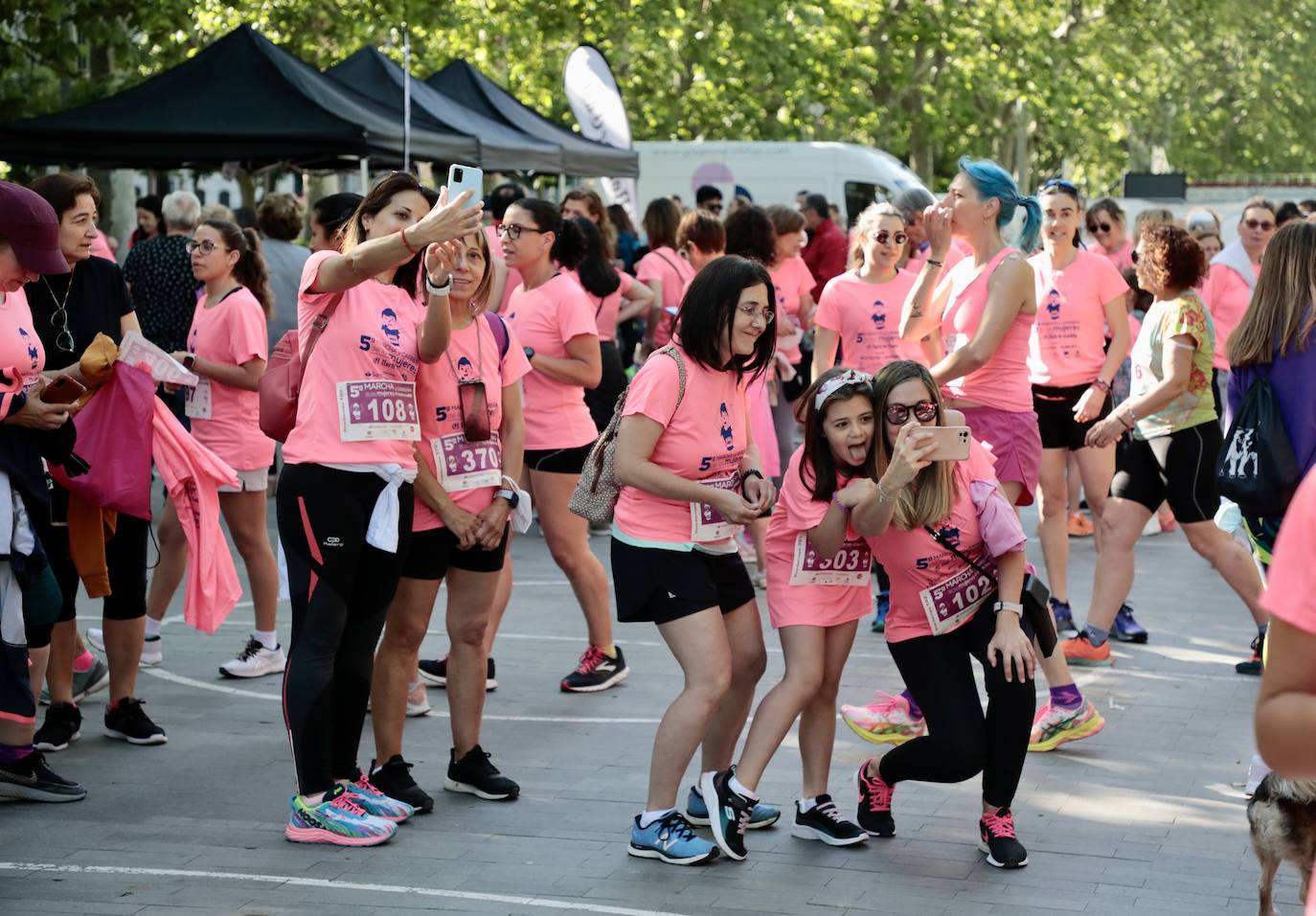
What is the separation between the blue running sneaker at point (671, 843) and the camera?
16.6 feet

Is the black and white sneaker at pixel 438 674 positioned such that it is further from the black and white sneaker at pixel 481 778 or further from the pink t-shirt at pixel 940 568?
the pink t-shirt at pixel 940 568

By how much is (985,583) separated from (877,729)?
1478 millimetres

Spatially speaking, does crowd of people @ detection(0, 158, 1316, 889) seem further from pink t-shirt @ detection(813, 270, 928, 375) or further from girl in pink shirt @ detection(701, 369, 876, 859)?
pink t-shirt @ detection(813, 270, 928, 375)

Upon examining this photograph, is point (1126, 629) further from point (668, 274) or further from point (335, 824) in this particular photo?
point (335, 824)

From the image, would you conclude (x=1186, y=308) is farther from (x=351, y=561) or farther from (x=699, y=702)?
(x=351, y=561)

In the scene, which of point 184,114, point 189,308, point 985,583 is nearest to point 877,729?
point 985,583

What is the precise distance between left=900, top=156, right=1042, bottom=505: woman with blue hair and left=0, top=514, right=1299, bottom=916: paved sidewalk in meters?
1.21

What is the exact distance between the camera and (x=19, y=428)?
5.46m

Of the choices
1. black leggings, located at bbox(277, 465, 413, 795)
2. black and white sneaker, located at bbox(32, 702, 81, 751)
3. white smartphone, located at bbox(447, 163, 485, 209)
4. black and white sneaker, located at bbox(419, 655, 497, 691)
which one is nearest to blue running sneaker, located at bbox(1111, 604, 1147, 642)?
black and white sneaker, located at bbox(419, 655, 497, 691)

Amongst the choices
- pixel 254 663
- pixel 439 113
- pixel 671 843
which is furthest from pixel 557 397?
pixel 439 113

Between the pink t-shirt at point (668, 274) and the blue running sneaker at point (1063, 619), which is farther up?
the pink t-shirt at point (668, 274)

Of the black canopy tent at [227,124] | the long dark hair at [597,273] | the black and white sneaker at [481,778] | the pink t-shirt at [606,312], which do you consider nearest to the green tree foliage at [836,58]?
the black canopy tent at [227,124]

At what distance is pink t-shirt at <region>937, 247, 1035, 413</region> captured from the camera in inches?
265

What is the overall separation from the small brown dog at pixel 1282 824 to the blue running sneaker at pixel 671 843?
1.58 m
